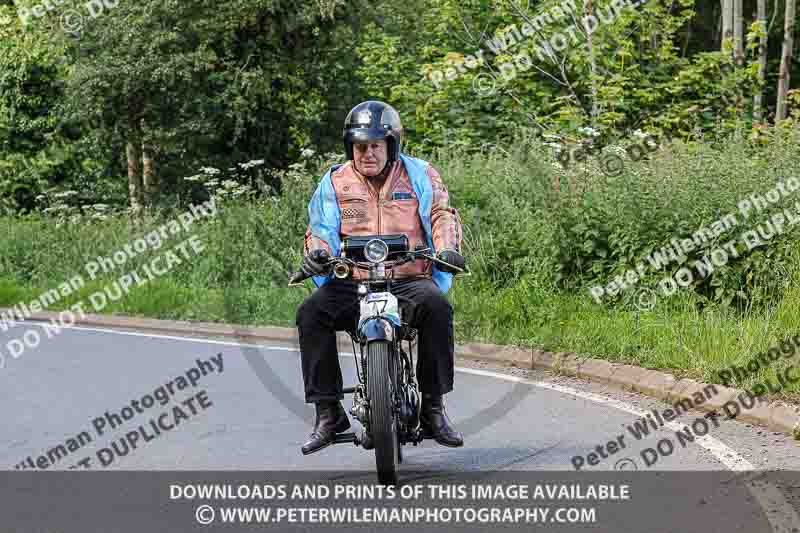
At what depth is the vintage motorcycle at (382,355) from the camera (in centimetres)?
611

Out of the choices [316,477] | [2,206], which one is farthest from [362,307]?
[2,206]

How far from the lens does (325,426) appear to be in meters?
6.90

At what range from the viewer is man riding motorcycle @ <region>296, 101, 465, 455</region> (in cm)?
670

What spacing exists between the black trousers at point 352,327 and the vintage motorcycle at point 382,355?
0.27 feet

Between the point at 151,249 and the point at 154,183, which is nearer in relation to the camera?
the point at 151,249

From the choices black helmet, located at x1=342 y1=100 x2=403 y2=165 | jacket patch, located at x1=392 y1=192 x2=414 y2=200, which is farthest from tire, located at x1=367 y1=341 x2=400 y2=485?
black helmet, located at x1=342 y1=100 x2=403 y2=165

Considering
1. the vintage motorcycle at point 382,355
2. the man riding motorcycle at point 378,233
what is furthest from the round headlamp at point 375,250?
the man riding motorcycle at point 378,233

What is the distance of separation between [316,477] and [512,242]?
7.33 metres

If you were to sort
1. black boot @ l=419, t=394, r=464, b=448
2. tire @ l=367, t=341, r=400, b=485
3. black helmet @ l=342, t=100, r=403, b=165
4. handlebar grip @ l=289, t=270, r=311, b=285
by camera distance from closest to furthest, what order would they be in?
1. tire @ l=367, t=341, r=400, b=485
2. handlebar grip @ l=289, t=270, r=311, b=285
3. black helmet @ l=342, t=100, r=403, b=165
4. black boot @ l=419, t=394, r=464, b=448

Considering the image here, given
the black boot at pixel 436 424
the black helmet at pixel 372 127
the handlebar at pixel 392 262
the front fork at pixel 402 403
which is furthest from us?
the black boot at pixel 436 424

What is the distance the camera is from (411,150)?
22516 millimetres

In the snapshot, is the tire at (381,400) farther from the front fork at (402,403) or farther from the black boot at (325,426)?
the black boot at (325,426)

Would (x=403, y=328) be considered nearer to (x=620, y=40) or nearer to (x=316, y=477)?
(x=316, y=477)

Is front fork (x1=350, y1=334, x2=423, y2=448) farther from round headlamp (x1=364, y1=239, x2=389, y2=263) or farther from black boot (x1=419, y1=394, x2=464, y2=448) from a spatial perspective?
round headlamp (x1=364, y1=239, x2=389, y2=263)
